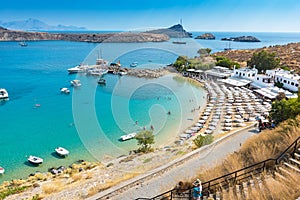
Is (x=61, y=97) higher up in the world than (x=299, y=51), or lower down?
lower down

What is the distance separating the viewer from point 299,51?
56.7 m

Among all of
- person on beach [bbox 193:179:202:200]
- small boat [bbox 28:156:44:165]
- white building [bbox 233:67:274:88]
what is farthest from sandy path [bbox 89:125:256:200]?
white building [bbox 233:67:274:88]

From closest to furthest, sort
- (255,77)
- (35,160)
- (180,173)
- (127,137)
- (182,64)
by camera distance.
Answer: (180,173)
(35,160)
(127,137)
(255,77)
(182,64)

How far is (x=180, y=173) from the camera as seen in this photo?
955cm

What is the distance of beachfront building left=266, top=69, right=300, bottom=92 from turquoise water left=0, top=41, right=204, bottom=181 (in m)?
9.85

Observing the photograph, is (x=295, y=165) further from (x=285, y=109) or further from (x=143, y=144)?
(x=143, y=144)

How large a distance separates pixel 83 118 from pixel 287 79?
2474 centimetres

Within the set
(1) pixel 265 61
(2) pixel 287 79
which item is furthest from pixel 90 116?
(1) pixel 265 61

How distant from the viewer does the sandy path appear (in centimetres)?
805

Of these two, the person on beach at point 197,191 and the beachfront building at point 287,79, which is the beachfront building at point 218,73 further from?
the person on beach at point 197,191

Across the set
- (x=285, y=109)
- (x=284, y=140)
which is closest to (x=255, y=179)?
(x=284, y=140)

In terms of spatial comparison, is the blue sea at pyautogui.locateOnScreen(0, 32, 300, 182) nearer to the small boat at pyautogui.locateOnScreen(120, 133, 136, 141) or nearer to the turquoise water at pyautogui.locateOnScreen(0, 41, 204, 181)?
the turquoise water at pyautogui.locateOnScreen(0, 41, 204, 181)

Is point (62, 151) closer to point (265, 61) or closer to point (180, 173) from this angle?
point (180, 173)

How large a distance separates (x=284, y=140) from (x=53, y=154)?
1463 centimetres
